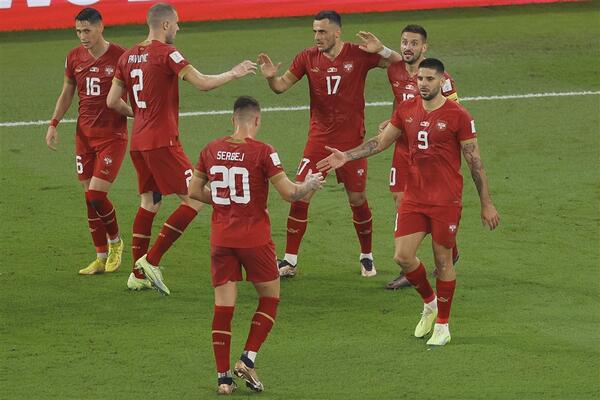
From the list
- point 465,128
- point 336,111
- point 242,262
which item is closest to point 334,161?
point 465,128

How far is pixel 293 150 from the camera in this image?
58.6 ft

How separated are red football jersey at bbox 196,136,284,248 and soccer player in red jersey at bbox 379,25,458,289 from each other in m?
2.53

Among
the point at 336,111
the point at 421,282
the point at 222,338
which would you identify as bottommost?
the point at 222,338

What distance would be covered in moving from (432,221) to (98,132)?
3988 millimetres

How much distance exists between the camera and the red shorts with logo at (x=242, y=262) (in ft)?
34.5

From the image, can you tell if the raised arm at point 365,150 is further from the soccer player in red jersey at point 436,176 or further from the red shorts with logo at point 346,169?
the red shorts with logo at point 346,169

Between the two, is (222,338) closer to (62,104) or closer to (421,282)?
(421,282)

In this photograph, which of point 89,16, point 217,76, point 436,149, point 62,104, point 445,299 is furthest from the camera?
point 62,104

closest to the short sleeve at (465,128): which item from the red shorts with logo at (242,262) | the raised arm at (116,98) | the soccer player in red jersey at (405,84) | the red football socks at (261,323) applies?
the soccer player in red jersey at (405,84)

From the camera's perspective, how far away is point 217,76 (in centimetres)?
1233

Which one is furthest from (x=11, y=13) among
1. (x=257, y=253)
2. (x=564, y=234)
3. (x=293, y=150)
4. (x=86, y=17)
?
(x=257, y=253)

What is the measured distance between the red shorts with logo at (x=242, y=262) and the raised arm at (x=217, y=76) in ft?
7.08

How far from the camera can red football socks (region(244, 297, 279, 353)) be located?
1055 centimetres

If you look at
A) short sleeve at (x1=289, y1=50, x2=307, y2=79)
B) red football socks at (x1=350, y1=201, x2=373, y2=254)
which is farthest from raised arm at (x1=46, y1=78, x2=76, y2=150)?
red football socks at (x1=350, y1=201, x2=373, y2=254)
